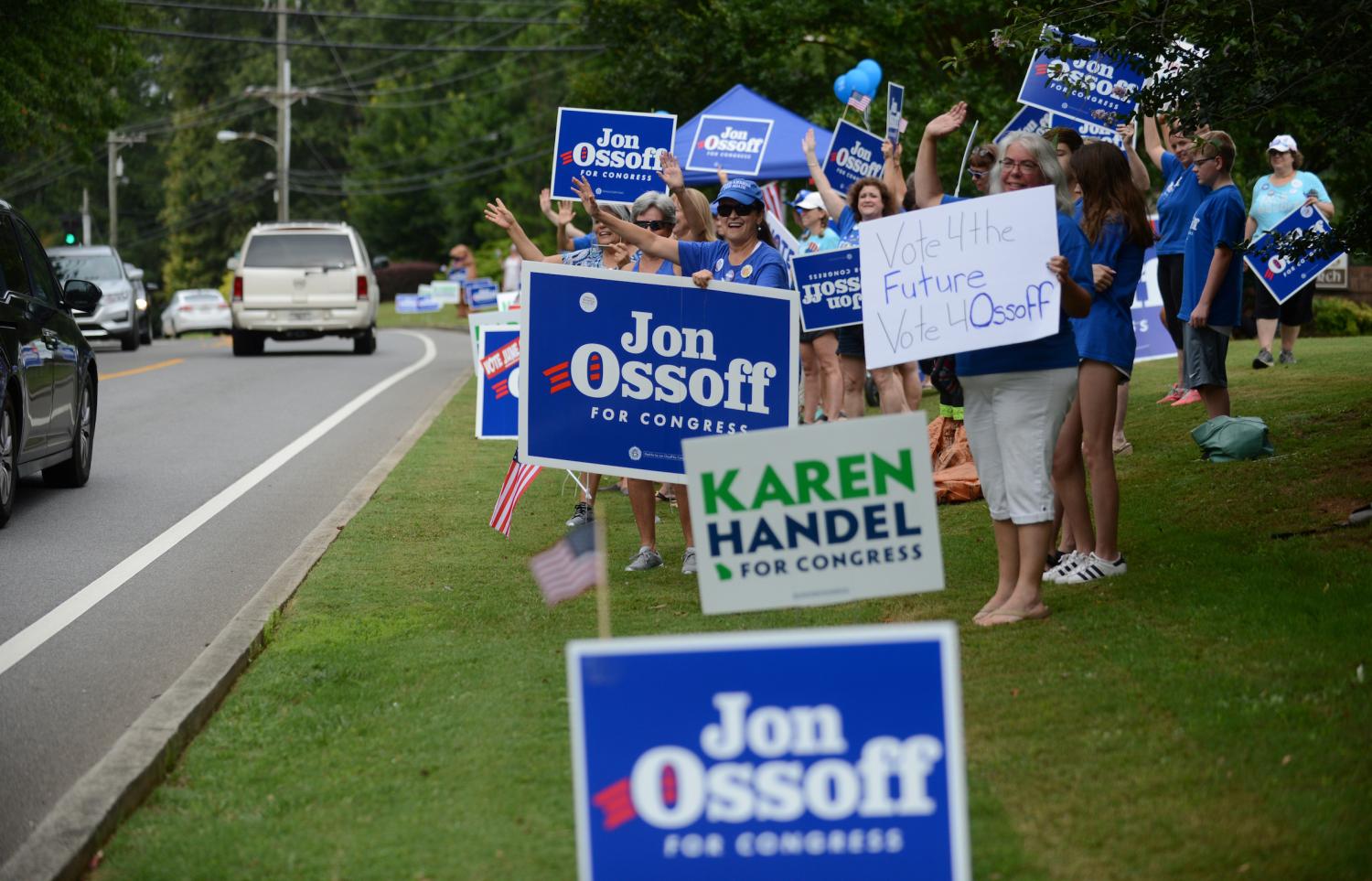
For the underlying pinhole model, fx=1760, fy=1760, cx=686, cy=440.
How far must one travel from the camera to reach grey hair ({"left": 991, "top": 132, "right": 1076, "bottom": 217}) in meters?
6.71

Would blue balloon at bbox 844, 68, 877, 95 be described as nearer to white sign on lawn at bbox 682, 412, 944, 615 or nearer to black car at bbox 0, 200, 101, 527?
black car at bbox 0, 200, 101, 527

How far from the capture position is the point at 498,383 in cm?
1094

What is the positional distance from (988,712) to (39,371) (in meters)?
7.62

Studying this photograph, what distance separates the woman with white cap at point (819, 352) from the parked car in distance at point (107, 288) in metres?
19.9

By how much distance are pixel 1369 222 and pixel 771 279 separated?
284 centimetres

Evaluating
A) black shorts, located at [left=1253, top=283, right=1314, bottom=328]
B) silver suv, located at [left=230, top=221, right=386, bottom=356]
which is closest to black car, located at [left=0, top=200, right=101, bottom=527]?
black shorts, located at [left=1253, top=283, right=1314, bottom=328]

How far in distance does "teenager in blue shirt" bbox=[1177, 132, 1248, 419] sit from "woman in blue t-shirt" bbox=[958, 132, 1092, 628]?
2.33 m

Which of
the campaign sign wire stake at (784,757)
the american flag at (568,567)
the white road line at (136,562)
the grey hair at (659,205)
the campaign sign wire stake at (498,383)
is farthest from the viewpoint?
the campaign sign wire stake at (498,383)

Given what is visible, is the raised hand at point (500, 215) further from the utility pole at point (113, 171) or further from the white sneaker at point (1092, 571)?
the utility pole at point (113, 171)

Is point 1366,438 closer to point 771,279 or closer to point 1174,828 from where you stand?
point 771,279

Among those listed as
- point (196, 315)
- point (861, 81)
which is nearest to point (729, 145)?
point (861, 81)

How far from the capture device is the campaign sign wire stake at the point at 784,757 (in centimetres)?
344

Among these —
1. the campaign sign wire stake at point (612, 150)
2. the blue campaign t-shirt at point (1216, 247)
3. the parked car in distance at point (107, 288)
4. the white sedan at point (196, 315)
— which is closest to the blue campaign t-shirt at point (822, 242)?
the campaign sign wire stake at point (612, 150)

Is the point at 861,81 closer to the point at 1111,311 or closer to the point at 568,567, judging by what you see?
the point at 1111,311
